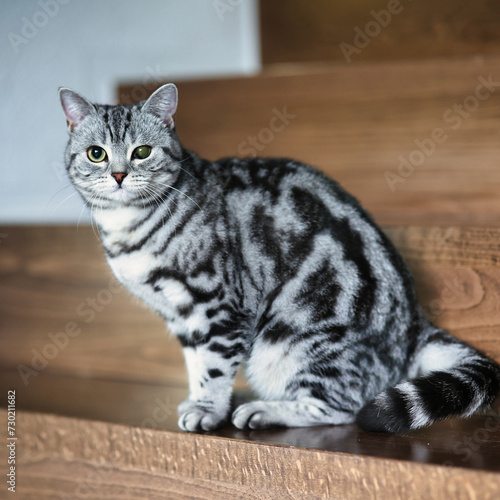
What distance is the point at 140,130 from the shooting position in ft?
4.29

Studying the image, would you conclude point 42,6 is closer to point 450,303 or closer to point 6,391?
point 6,391

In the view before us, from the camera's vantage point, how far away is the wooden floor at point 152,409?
1111 millimetres

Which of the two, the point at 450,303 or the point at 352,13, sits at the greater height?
the point at 352,13

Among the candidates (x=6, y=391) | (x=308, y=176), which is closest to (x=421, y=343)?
(x=308, y=176)

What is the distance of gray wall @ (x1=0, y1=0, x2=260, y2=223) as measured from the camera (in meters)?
2.30

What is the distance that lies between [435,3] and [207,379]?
2.13 meters
